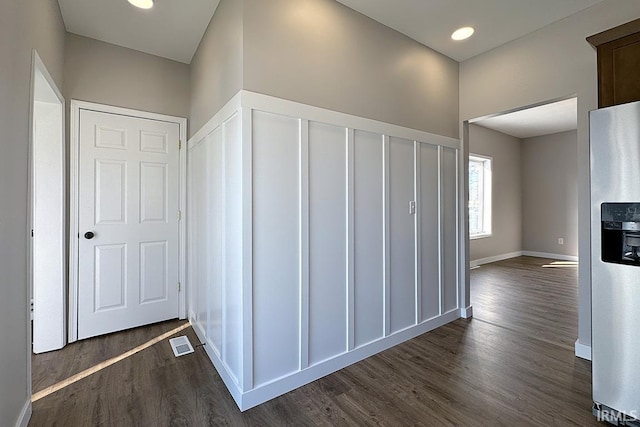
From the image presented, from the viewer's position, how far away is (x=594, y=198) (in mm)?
1645

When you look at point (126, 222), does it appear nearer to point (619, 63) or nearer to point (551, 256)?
point (619, 63)

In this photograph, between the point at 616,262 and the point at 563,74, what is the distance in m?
1.70

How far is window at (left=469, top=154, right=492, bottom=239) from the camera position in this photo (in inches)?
242

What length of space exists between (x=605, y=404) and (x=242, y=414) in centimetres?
200

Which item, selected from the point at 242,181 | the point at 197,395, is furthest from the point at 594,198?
the point at 197,395

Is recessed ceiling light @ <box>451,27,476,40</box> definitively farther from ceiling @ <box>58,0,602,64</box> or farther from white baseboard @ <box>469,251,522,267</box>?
white baseboard @ <box>469,251,522,267</box>

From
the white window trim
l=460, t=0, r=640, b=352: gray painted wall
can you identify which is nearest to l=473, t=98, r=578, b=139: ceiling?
the white window trim

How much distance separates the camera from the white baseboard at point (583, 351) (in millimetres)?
2264

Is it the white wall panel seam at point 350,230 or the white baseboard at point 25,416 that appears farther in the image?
the white wall panel seam at point 350,230

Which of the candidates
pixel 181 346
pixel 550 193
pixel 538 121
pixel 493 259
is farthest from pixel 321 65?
pixel 550 193

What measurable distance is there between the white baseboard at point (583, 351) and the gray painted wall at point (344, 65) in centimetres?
211

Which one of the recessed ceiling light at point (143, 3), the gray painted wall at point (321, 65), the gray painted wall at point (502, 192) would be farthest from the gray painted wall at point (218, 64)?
the gray painted wall at point (502, 192)

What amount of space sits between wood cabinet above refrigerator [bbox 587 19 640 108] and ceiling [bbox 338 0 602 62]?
2.50 feet

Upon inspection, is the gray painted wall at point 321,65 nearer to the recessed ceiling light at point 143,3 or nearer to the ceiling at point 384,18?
the ceiling at point 384,18
